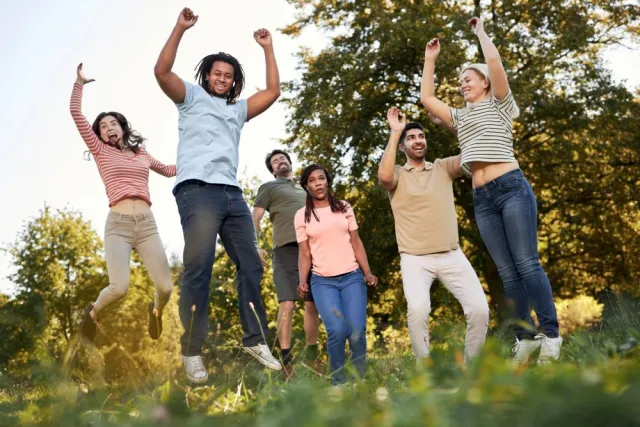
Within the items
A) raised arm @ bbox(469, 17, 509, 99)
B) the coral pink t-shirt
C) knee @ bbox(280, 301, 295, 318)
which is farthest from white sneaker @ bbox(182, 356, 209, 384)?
raised arm @ bbox(469, 17, 509, 99)

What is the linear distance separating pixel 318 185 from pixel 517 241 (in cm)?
178

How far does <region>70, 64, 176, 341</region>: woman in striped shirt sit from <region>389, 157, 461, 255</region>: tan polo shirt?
6.94ft

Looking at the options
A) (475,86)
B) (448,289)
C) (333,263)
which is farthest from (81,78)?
(448,289)

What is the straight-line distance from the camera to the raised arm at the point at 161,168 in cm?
624

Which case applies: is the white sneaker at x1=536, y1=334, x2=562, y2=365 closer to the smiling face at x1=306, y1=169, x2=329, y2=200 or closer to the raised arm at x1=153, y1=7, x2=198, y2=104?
the smiling face at x1=306, y1=169, x2=329, y2=200

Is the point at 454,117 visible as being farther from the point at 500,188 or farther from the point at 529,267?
the point at 529,267

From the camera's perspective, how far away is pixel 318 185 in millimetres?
5723

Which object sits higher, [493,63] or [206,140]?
[493,63]

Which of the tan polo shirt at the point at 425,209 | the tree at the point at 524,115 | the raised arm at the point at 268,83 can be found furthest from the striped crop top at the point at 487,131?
the tree at the point at 524,115

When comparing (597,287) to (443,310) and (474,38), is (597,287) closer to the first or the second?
(443,310)

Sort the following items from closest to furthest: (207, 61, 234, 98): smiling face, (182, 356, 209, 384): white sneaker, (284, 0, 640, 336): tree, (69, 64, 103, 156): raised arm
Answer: (182, 356, 209, 384): white sneaker, (207, 61, 234, 98): smiling face, (69, 64, 103, 156): raised arm, (284, 0, 640, 336): tree

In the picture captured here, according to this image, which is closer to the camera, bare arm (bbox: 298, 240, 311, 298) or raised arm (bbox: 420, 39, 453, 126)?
raised arm (bbox: 420, 39, 453, 126)

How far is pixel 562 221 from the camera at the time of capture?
17.3 meters

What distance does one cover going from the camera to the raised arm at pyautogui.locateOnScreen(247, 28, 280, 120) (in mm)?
5141
